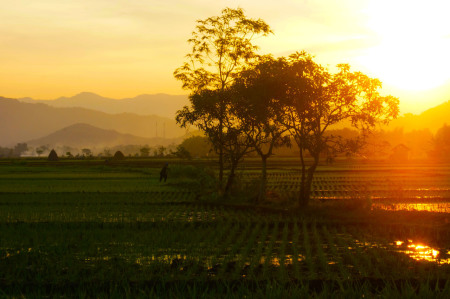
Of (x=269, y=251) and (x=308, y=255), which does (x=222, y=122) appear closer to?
(x=269, y=251)

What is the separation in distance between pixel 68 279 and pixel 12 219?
10776mm

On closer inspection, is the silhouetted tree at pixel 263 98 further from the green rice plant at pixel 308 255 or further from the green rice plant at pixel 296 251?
the green rice plant at pixel 308 255

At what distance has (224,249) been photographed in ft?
45.6

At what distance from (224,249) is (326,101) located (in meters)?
11.5

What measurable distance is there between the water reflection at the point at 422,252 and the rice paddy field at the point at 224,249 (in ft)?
0.09

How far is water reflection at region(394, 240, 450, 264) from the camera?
1269 centimetres

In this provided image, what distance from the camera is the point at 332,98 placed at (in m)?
23.4

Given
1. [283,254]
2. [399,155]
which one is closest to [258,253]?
[283,254]

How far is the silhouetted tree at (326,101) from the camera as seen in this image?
75.6 ft

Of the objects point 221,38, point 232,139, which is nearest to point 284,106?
point 232,139

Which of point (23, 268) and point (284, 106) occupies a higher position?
point (284, 106)

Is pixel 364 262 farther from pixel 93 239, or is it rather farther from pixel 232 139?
pixel 232 139

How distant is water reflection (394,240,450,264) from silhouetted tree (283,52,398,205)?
8481 millimetres

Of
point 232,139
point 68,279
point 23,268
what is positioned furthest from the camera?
point 232,139
